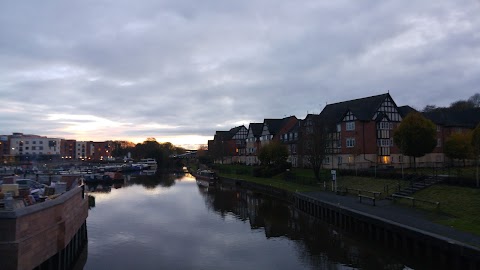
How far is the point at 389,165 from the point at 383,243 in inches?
1391

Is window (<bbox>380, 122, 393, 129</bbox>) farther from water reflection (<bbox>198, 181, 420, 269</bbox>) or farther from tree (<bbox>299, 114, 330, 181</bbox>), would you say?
water reflection (<bbox>198, 181, 420, 269</bbox>)

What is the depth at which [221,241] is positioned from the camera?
28.0m

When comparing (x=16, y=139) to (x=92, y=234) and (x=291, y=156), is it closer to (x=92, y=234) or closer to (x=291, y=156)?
(x=291, y=156)

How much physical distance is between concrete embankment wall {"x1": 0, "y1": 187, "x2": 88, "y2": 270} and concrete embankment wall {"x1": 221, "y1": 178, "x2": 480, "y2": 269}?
60.5ft

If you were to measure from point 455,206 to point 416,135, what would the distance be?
19.0m

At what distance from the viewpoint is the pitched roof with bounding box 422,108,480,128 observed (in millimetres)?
65688

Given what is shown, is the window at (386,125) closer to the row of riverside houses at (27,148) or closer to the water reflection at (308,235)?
the water reflection at (308,235)

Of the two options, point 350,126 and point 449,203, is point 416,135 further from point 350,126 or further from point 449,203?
point 449,203

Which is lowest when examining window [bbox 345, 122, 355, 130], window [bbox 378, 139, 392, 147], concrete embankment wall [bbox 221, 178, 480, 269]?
concrete embankment wall [bbox 221, 178, 480, 269]

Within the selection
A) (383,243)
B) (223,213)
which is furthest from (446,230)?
(223,213)

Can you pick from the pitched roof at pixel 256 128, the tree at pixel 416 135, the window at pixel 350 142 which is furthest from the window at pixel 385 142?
the pitched roof at pixel 256 128

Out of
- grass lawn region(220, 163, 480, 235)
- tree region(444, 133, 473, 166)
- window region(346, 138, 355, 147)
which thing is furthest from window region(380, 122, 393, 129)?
grass lawn region(220, 163, 480, 235)

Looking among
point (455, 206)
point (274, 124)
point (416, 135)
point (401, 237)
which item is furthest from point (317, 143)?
point (274, 124)

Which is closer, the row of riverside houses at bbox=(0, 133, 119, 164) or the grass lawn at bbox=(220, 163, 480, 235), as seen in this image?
the grass lawn at bbox=(220, 163, 480, 235)
